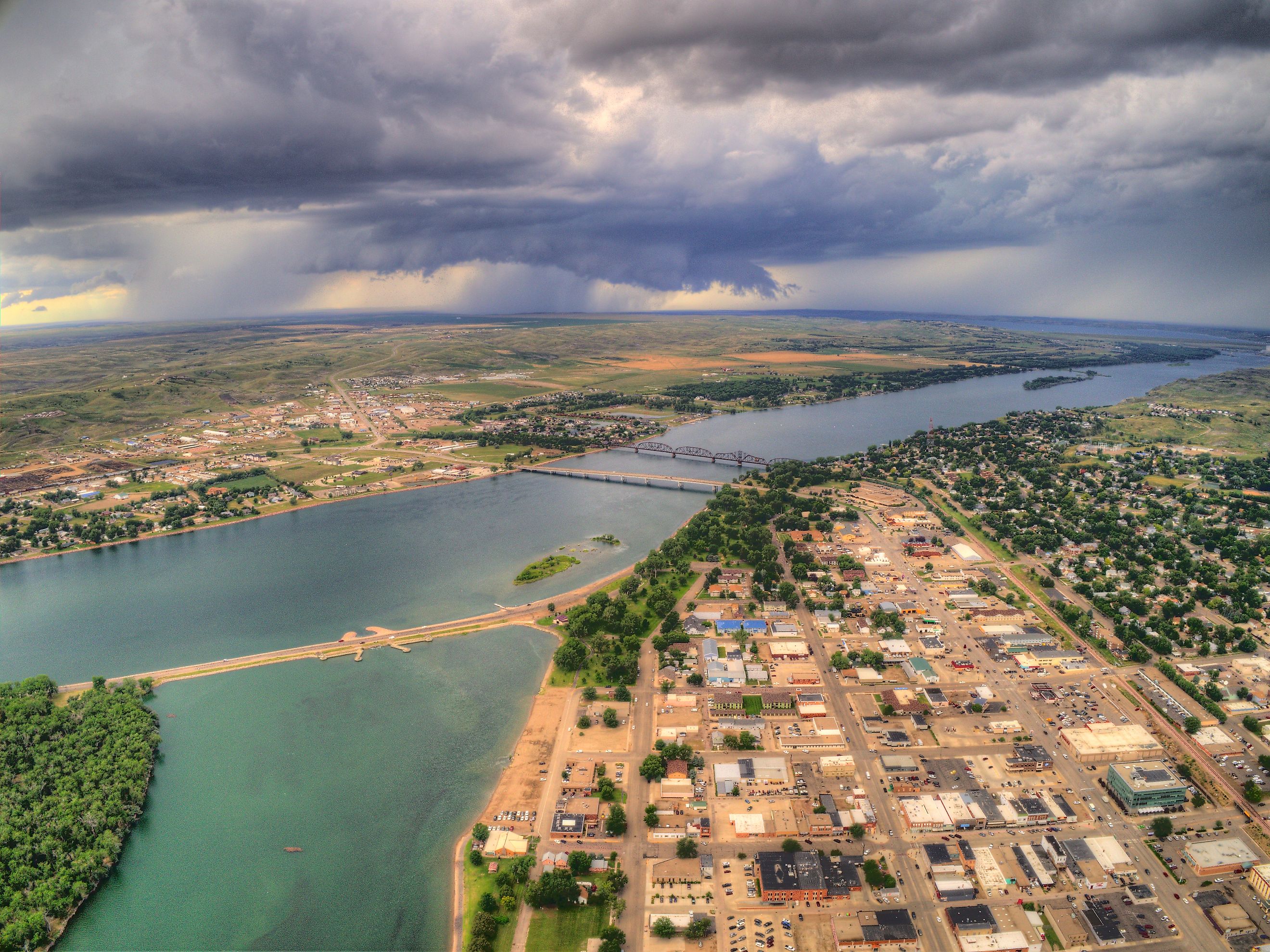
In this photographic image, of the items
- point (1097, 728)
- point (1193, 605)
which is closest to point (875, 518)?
point (1193, 605)

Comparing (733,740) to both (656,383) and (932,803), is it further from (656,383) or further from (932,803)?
(656,383)

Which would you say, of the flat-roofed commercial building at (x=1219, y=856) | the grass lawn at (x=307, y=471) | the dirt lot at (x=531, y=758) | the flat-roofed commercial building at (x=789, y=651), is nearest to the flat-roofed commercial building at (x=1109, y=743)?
the flat-roofed commercial building at (x=1219, y=856)

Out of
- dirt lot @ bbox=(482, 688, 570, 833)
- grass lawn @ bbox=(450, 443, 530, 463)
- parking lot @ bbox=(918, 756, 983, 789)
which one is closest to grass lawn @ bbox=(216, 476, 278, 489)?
grass lawn @ bbox=(450, 443, 530, 463)

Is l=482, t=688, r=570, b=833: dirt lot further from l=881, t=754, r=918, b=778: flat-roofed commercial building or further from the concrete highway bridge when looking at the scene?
the concrete highway bridge

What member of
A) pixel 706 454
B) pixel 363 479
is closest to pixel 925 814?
pixel 706 454

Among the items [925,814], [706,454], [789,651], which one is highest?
[706,454]

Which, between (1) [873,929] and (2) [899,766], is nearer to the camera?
(1) [873,929]

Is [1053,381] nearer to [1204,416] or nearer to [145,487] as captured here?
[1204,416]
